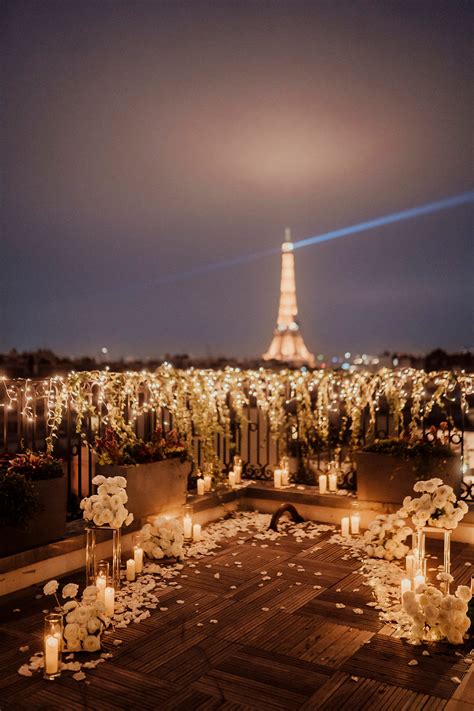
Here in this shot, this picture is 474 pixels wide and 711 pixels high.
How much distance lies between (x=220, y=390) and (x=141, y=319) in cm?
6561

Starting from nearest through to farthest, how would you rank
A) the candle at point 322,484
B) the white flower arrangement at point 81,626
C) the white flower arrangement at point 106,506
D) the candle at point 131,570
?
the white flower arrangement at point 81,626, the white flower arrangement at point 106,506, the candle at point 131,570, the candle at point 322,484

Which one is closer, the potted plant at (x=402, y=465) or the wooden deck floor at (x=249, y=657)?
the wooden deck floor at (x=249, y=657)

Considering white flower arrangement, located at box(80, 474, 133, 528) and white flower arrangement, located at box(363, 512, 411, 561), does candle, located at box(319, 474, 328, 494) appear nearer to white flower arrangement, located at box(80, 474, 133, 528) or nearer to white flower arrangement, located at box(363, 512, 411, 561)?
white flower arrangement, located at box(363, 512, 411, 561)

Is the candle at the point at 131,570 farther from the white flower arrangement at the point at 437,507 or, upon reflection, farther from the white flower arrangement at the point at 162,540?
the white flower arrangement at the point at 437,507

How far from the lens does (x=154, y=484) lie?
7.97 metres

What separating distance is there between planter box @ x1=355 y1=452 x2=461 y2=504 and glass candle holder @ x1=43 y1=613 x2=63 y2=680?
489cm

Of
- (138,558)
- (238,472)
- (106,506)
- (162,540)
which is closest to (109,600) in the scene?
(106,506)

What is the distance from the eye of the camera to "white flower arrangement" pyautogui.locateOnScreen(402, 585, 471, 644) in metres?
4.91

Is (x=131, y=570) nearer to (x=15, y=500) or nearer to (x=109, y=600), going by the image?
(x=109, y=600)

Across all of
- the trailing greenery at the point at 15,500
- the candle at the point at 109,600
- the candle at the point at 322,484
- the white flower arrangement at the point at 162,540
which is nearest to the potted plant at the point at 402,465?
the candle at the point at 322,484

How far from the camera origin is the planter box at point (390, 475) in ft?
26.4

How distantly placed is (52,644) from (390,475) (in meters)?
4.99

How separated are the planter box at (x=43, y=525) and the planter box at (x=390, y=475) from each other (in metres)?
3.72

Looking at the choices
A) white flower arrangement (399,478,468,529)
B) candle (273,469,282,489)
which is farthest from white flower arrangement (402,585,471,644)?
candle (273,469,282,489)
